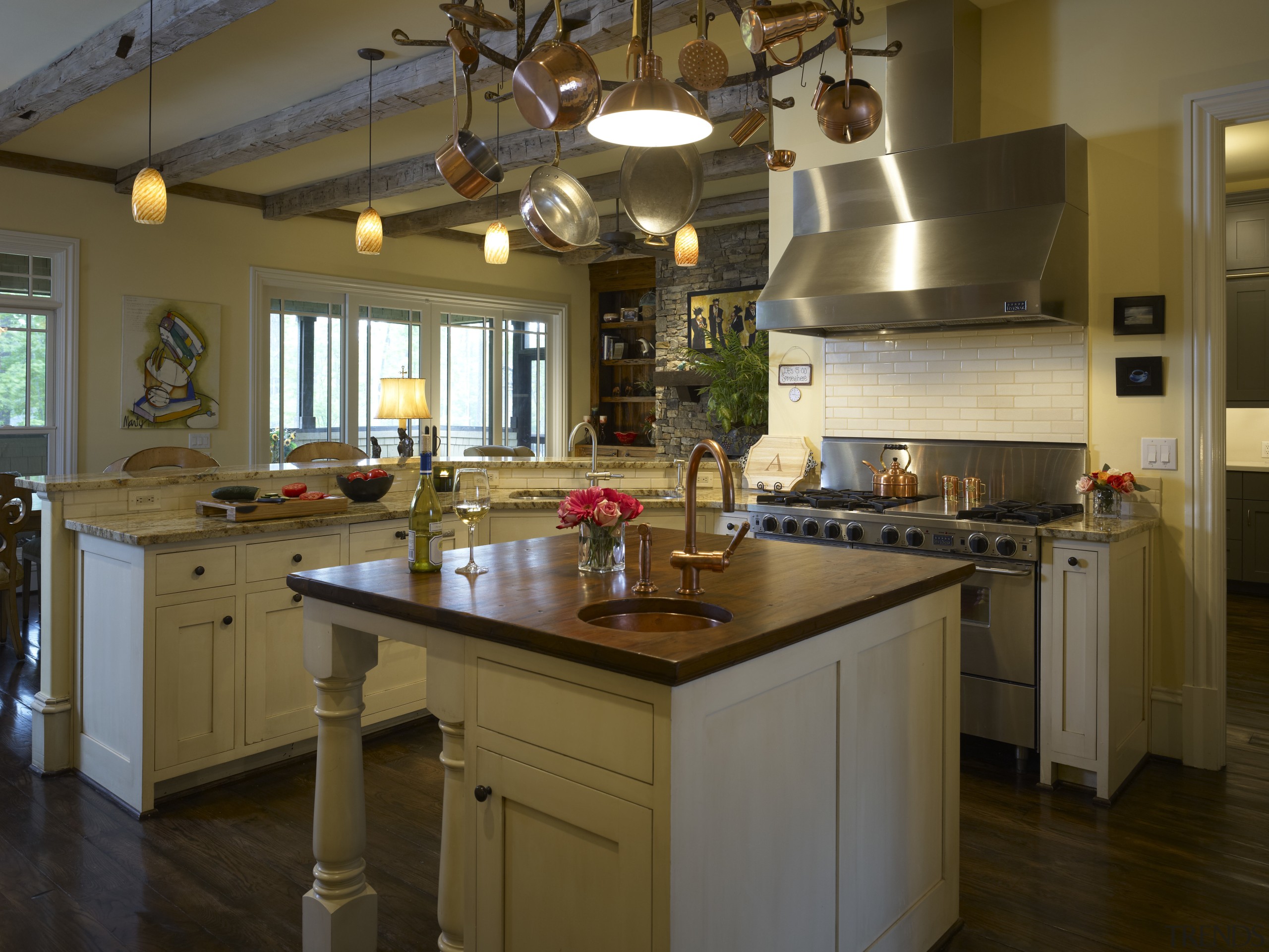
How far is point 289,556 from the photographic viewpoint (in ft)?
11.2

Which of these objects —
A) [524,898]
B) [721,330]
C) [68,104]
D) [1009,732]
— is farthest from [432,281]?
[524,898]

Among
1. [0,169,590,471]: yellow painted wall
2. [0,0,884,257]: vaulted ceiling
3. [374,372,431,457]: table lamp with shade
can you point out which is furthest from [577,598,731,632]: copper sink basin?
[0,169,590,471]: yellow painted wall

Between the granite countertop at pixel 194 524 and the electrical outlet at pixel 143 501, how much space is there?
1.2 inches

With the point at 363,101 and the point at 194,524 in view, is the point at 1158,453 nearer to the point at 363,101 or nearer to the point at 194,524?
the point at 194,524

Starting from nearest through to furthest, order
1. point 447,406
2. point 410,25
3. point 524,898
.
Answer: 1. point 524,898
2. point 410,25
3. point 447,406

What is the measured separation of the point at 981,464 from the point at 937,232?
107 cm

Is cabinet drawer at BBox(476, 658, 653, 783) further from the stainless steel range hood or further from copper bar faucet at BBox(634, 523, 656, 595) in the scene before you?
the stainless steel range hood

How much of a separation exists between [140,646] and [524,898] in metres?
1.92

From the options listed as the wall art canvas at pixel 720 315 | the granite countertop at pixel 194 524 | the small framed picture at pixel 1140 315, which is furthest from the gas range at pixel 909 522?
the wall art canvas at pixel 720 315

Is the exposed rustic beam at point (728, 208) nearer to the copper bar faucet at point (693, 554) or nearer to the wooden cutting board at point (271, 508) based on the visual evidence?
the wooden cutting board at point (271, 508)

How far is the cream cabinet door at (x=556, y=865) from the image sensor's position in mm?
1521

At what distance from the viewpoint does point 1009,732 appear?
344 centimetres

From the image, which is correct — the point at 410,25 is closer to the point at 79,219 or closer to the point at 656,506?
the point at 656,506

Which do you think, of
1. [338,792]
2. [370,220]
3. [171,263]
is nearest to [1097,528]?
[338,792]
